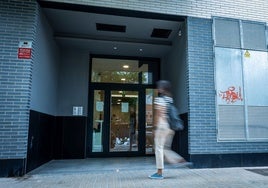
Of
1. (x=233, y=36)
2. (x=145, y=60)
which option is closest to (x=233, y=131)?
(x=233, y=36)

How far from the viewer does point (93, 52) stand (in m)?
7.70

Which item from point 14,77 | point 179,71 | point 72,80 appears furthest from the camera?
point 72,80

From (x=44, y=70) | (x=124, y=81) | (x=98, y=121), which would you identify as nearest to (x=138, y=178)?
(x=98, y=121)

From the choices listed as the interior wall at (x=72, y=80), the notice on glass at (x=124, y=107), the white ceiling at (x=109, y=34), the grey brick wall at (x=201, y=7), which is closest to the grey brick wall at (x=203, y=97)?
the grey brick wall at (x=201, y=7)

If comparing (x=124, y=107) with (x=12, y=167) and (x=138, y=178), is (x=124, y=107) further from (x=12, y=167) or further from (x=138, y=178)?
(x=12, y=167)

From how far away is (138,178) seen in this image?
435 centimetres

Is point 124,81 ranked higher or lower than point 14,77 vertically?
higher

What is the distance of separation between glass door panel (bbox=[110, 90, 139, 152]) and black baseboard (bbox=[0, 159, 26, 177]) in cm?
332

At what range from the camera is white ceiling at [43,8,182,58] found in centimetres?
574

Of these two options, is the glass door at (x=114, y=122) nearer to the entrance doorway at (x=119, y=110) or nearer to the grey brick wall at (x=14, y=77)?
the entrance doorway at (x=119, y=110)

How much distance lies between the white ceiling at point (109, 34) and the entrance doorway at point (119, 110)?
2.38 feet

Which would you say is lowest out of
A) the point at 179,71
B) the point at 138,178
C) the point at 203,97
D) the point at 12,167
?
the point at 138,178

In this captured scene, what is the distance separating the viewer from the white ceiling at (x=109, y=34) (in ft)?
18.8

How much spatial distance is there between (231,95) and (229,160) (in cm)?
161
